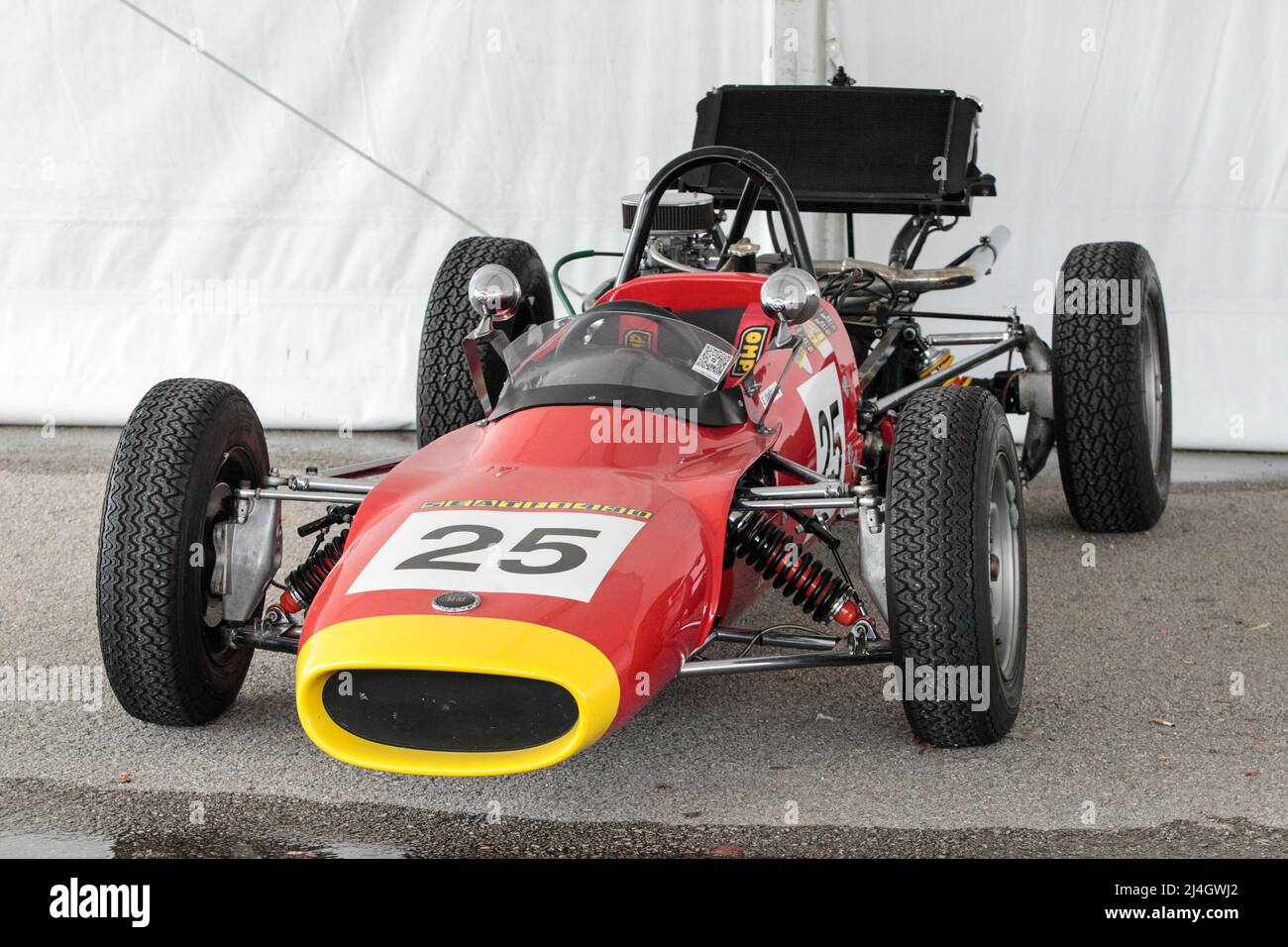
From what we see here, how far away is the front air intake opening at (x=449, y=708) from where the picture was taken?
3184mm

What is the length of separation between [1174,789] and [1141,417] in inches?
91.8

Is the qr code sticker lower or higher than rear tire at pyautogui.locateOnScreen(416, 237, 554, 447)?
higher

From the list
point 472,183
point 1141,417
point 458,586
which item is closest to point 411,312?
point 472,183

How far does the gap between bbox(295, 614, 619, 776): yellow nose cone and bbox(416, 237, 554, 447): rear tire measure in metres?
2.28

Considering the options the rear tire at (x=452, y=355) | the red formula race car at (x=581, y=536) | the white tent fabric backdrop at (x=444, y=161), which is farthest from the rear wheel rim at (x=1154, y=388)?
the rear tire at (x=452, y=355)

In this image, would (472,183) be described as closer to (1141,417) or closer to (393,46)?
(393,46)

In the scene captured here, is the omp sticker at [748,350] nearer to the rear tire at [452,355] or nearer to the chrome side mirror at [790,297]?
Answer: the chrome side mirror at [790,297]

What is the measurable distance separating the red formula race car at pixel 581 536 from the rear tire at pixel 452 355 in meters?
0.01

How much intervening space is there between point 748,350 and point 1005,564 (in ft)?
2.90

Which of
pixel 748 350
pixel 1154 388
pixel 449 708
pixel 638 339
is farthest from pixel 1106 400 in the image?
pixel 449 708

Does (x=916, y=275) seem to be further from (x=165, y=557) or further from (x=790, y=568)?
(x=165, y=557)

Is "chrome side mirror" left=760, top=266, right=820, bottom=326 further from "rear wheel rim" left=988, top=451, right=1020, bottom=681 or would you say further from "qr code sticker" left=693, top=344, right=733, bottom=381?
"rear wheel rim" left=988, top=451, right=1020, bottom=681

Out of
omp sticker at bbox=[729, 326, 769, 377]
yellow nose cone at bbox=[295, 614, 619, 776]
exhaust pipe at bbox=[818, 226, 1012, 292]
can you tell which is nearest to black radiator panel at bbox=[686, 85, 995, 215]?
exhaust pipe at bbox=[818, 226, 1012, 292]

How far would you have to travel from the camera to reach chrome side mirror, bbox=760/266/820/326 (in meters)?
4.18
